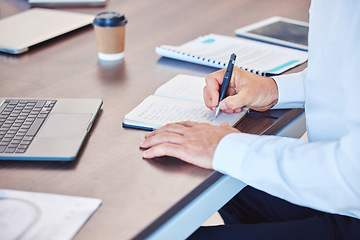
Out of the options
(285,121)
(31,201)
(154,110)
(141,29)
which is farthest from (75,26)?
(31,201)

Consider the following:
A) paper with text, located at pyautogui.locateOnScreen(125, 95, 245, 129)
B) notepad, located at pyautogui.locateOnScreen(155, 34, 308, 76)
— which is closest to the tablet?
notepad, located at pyautogui.locateOnScreen(155, 34, 308, 76)

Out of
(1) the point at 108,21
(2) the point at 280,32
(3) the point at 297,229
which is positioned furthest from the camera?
(2) the point at 280,32

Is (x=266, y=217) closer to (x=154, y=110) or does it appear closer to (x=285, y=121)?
(x=285, y=121)

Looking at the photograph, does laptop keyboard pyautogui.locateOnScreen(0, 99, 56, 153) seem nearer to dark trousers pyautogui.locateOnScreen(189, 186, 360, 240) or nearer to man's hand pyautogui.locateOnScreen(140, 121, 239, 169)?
man's hand pyautogui.locateOnScreen(140, 121, 239, 169)

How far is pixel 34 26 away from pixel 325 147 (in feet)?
3.55

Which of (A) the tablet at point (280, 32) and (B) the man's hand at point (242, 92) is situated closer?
(B) the man's hand at point (242, 92)

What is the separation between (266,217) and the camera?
120 cm

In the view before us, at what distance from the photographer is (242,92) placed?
109cm

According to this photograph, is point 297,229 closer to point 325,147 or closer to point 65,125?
point 325,147

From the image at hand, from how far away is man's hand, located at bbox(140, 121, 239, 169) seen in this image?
89 centimetres

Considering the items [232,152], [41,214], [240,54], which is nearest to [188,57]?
[240,54]

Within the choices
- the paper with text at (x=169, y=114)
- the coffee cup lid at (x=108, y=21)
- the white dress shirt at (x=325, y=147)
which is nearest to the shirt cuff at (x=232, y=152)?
the white dress shirt at (x=325, y=147)

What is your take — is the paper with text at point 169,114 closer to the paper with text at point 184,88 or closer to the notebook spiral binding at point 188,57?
the paper with text at point 184,88

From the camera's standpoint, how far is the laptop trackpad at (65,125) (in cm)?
94
